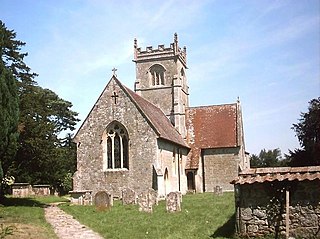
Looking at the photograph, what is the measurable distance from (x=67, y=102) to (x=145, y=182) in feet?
105

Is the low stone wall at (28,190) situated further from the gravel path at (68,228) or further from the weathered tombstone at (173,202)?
the weathered tombstone at (173,202)

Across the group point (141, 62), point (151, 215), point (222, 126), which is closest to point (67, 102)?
point (141, 62)

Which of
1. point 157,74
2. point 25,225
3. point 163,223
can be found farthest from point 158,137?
point 157,74

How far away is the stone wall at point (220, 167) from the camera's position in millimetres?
38688

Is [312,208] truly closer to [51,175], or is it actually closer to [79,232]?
[79,232]

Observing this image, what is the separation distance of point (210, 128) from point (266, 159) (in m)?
20.1

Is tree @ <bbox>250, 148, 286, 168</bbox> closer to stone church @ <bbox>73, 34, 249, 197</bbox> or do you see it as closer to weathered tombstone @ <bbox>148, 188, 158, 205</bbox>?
stone church @ <bbox>73, 34, 249, 197</bbox>

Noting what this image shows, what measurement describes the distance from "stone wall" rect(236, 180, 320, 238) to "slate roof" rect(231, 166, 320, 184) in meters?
0.20

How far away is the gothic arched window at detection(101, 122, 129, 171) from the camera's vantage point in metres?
30.2

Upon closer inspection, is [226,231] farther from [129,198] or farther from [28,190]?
[28,190]

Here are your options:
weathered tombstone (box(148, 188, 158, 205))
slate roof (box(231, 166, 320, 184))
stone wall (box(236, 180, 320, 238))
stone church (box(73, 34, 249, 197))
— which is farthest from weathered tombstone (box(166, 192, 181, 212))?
stone church (box(73, 34, 249, 197))

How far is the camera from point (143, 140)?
97.2ft

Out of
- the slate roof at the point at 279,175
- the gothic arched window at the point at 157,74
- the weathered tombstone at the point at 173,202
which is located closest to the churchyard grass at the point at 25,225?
the weathered tombstone at the point at 173,202

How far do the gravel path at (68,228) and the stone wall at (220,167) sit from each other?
20721 millimetres
